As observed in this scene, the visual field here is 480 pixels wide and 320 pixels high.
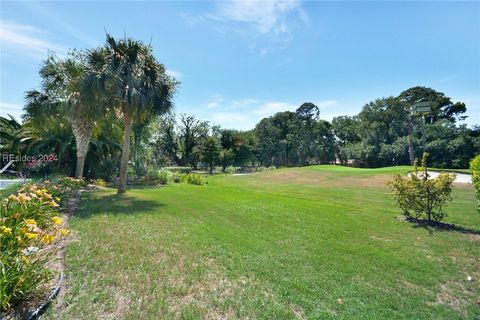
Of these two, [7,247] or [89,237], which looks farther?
[89,237]

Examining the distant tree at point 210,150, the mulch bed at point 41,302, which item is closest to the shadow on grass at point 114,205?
the mulch bed at point 41,302

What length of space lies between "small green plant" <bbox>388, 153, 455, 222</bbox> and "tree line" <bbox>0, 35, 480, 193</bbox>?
986 centimetres

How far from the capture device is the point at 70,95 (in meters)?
12.7

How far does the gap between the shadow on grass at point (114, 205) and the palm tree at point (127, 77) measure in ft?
5.49

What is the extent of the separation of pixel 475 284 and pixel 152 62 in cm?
1229

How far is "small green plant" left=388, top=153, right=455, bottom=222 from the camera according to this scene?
796 cm

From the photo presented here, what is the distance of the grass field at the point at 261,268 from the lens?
133 inches

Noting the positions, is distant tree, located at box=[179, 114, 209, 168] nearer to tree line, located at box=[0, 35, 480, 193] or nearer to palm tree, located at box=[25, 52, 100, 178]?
tree line, located at box=[0, 35, 480, 193]

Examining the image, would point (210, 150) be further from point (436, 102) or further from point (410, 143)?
point (436, 102)

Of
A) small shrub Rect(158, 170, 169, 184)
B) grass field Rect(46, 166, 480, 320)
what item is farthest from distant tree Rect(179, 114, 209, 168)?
grass field Rect(46, 166, 480, 320)

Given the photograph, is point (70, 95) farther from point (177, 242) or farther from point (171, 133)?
point (171, 133)

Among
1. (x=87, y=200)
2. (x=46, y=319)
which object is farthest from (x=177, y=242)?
(x=87, y=200)

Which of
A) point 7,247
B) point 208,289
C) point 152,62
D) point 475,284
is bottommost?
point 475,284

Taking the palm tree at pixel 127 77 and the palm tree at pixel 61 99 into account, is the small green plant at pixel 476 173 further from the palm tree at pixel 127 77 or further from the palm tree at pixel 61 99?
the palm tree at pixel 61 99
